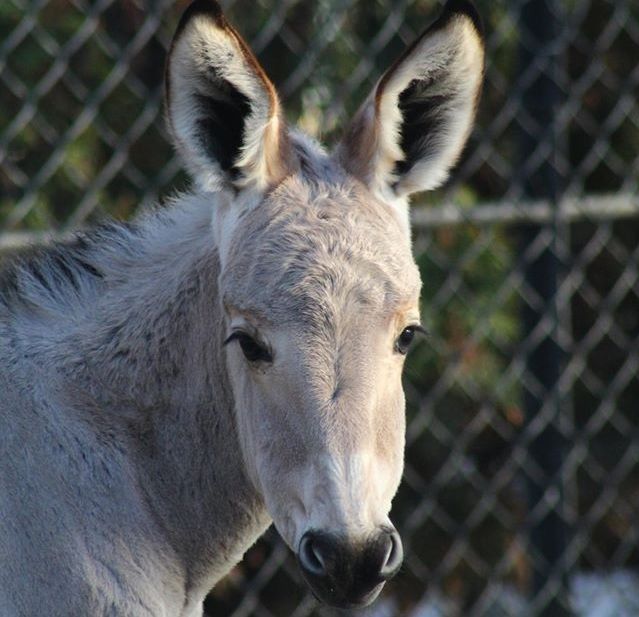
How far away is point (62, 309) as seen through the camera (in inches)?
104

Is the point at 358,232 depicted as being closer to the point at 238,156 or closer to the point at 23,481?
the point at 238,156

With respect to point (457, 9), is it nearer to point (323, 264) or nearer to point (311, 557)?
point (323, 264)

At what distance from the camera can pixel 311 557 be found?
6.98 feet

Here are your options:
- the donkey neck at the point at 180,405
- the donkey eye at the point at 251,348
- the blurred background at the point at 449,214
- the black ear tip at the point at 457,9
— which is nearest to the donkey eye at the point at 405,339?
the donkey eye at the point at 251,348

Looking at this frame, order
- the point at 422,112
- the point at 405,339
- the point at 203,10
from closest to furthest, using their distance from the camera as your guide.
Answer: the point at 203,10
the point at 405,339
the point at 422,112

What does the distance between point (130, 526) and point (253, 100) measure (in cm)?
Result: 84

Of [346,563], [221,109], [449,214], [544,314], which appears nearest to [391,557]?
[346,563]

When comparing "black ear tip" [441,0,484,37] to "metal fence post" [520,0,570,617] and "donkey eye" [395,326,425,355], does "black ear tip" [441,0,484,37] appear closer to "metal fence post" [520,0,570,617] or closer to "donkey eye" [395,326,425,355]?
"donkey eye" [395,326,425,355]

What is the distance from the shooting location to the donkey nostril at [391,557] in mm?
2118

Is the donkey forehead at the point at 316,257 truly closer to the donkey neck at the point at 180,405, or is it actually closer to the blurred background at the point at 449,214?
the donkey neck at the point at 180,405

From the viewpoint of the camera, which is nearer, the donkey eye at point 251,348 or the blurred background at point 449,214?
the donkey eye at point 251,348

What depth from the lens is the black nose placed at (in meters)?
2.08

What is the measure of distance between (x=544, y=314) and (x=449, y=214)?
0.51 metres

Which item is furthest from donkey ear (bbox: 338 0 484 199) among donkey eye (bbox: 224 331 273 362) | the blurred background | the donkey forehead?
the blurred background
